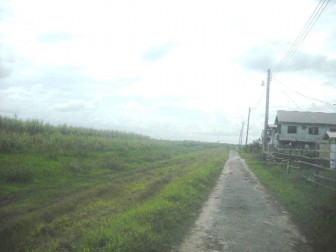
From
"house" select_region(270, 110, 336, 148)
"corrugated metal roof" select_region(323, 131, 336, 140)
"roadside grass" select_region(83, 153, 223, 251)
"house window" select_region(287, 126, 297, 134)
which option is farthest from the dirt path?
"house window" select_region(287, 126, 297, 134)

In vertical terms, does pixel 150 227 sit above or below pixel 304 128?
below

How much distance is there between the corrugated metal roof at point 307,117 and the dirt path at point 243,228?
39993mm

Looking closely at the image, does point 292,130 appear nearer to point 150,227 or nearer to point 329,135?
point 329,135

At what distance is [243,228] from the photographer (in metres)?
9.35

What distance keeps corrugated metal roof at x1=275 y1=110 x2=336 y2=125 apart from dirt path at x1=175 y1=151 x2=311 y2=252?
131 feet

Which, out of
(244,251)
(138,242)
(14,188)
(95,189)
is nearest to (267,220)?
(244,251)

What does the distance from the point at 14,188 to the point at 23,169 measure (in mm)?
2255

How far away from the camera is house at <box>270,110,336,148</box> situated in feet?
164

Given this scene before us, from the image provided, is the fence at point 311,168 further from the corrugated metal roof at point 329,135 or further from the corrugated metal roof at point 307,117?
the corrugated metal roof at point 307,117

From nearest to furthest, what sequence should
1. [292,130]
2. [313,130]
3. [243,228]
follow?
[243,228]
[313,130]
[292,130]

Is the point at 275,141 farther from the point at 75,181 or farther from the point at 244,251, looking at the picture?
the point at 244,251

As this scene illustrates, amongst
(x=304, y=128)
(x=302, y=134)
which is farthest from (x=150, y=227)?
(x=304, y=128)

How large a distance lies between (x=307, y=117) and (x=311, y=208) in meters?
43.5

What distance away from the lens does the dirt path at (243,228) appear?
7883mm
